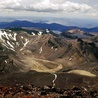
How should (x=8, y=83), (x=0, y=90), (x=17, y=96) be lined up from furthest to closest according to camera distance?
(x=8, y=83) → (x=0, y=90) → (x=17, y=96)

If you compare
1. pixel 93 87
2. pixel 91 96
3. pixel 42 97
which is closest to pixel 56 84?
pixel 93 87

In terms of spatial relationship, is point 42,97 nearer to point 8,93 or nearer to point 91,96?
point 8,93

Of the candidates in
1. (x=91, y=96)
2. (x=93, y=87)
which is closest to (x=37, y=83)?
(x=93, y=87)

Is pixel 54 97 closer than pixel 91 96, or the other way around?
pixel 54 97

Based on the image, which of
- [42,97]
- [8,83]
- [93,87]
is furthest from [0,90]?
[93,87]

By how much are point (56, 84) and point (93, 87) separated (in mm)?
24941

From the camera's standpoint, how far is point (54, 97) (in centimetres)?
13538

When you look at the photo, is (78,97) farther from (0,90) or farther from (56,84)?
(56,84)

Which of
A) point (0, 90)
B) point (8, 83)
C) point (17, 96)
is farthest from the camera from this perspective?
point (8, 83)

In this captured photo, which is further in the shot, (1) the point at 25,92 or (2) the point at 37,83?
(2) the point at 37,83

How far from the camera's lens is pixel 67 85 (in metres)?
198

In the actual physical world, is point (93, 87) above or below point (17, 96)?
below

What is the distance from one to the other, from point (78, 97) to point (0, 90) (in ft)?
123

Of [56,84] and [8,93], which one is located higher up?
[8,93]
